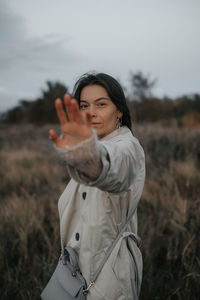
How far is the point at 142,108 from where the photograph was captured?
614 inches

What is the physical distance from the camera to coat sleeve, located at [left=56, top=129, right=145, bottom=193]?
0.87m

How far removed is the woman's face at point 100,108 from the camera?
54.7 inches

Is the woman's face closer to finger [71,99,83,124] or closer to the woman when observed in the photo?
the woman

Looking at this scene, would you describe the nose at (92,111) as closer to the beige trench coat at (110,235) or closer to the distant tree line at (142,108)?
the beige trench coat at (110,235)

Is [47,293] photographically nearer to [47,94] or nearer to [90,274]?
[90,274]

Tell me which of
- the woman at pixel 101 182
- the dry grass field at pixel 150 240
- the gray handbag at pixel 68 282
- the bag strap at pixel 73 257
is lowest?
the dry grass field at pixel 150 240

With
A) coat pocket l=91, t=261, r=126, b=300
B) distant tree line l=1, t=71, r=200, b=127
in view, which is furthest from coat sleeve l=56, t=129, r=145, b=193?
distant tree line l=1, t=71, r=200, b=127

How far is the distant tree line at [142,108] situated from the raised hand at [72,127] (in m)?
5.63

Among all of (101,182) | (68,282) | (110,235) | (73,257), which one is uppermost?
(101,182)

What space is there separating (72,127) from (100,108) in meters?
0.60

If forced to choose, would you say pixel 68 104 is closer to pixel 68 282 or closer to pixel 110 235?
pixel 110 235

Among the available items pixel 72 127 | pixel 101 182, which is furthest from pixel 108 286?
pixel 72 127

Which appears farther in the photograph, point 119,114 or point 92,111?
point 119,114

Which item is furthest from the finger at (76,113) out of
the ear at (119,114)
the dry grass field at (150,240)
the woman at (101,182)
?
the dry grass field at (150,240)
